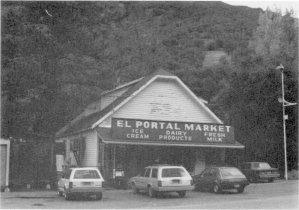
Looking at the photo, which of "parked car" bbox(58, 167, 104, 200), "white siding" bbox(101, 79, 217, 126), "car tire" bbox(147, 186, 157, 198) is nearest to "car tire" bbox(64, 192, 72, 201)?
"parked car" bbox(58, 167, 104, 200)

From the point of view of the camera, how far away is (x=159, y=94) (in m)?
32.4

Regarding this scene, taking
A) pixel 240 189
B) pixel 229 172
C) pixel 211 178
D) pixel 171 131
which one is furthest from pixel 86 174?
pixel 171 131

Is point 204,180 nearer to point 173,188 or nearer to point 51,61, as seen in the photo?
point 173,188

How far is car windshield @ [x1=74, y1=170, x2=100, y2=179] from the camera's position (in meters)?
21.4

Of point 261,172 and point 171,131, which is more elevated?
point 171,131

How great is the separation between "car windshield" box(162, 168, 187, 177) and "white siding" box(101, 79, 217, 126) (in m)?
9.10

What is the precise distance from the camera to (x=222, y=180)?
24359 mm

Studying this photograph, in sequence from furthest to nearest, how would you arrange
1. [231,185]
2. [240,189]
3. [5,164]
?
[5,164], [240,189], [231,185]

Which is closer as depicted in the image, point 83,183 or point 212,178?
point 83,183

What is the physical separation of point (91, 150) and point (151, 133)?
13.3 feet

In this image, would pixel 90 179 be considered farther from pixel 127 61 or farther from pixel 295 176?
pixel 127 61

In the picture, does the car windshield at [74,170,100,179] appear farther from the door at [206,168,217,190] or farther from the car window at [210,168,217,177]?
the car window at [210,168,217,177]

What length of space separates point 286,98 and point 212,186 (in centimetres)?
1850

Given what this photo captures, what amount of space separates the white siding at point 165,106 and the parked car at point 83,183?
9.52 m
